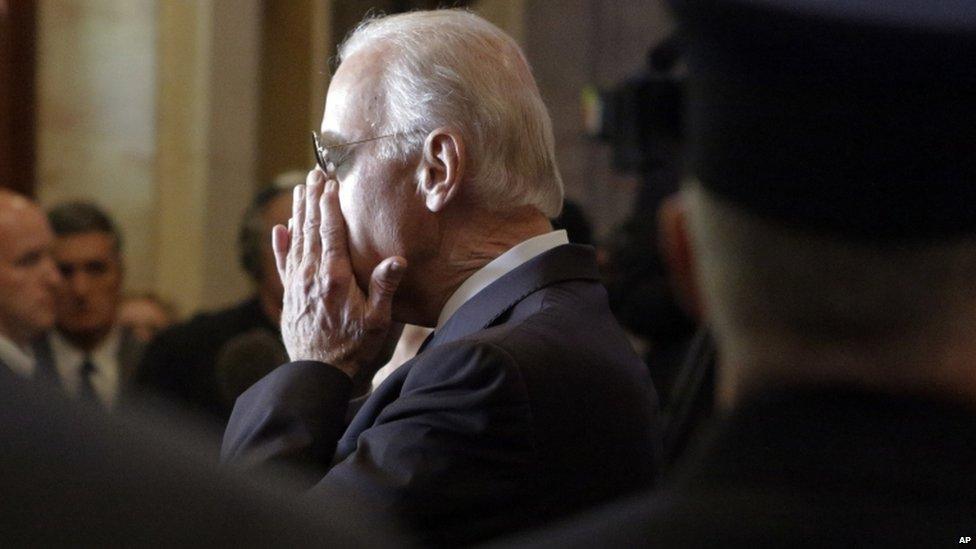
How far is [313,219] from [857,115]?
1.73 m

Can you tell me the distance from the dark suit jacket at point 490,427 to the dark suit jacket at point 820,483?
3.76 feet

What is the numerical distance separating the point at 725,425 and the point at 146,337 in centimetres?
554

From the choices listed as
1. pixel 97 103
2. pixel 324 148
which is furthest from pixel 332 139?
pixel 97 103

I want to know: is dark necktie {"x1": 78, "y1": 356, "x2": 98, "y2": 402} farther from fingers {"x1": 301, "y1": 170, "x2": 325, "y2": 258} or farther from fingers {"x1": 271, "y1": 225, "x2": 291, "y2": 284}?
fingers {"x1": 301, "y1": 170, "x2": 325, "y2": 258}

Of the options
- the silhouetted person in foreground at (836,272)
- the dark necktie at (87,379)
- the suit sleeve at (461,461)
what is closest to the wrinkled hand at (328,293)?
the suit sleeve at (461,461)

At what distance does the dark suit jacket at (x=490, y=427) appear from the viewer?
211 cm

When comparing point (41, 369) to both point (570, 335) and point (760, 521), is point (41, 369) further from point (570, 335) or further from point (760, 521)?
point (760, 521)

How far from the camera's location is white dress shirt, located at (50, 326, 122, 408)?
5.03 meters

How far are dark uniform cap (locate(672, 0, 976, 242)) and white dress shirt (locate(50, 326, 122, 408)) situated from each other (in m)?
4.09

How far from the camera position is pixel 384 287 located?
253cm

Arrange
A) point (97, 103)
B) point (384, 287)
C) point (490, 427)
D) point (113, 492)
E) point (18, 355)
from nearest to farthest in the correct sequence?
point (113, 492) → point (490, 427) → point (384, 287) → point (18, 355) → point (97, 103)

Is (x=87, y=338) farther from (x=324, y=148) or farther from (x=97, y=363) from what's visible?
(x=324, y=148)

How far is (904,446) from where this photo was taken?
3.00 ft

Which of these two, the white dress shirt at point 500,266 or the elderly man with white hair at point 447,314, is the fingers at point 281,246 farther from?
the white dress shirt at point 500,266
